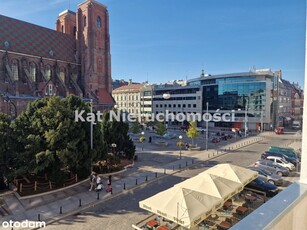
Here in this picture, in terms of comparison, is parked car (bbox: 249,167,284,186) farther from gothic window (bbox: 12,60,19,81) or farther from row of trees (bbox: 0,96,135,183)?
gothic window (bbox: 12,60,19,81)

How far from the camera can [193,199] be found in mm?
10312

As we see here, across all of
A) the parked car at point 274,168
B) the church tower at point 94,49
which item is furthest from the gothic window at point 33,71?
the parked car at point 274,168

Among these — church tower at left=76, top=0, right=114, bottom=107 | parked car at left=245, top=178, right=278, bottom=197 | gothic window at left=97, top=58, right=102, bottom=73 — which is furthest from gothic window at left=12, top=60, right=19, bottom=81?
parked car at left=245, top=178, right=278, bottom=197

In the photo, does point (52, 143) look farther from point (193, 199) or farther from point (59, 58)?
point (59, 58)

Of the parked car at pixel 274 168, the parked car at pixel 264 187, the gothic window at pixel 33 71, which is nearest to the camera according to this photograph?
the parked car at pixel 264 187

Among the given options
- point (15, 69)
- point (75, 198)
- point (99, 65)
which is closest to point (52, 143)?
point (75, 198)

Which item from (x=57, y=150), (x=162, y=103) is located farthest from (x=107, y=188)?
(x=162, y=103)

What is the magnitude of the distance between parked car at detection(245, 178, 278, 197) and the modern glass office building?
38086 mm

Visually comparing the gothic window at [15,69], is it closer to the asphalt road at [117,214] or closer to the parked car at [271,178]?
the asphalt road at [117,214]

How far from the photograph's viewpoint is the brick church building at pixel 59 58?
41094mm

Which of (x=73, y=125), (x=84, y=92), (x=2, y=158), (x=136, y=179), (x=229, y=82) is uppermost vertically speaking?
(x=229, y=82)

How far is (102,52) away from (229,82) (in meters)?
35.7

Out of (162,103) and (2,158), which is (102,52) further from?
(2,158)

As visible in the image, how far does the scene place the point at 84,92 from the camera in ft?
170
